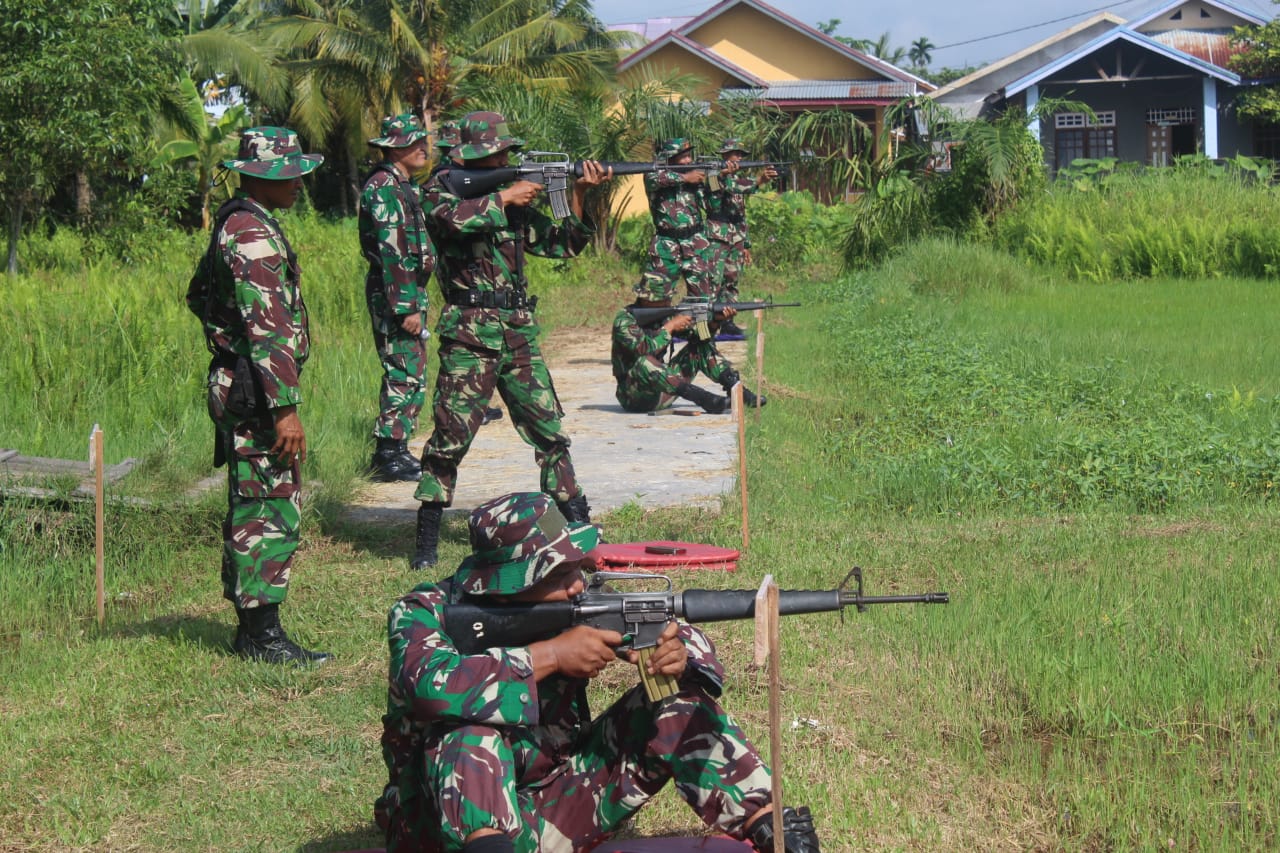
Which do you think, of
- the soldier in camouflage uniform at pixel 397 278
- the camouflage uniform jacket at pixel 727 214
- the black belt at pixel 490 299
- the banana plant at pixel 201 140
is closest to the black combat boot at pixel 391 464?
the soldier in camouflage uniform at pixel 397 278

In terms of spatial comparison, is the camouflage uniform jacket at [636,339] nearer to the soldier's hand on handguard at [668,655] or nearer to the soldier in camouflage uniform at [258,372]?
the soldier in camouflage uniform at [258,372]

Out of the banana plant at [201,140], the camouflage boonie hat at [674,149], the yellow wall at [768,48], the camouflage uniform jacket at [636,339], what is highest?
the yellow wall at [768,48]

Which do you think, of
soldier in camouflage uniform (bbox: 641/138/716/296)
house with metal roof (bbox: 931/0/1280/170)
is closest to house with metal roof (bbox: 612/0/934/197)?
house with metal roof (bbox: 931/0/1280/170)

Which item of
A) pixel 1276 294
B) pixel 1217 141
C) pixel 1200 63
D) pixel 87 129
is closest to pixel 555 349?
pixel 87 129

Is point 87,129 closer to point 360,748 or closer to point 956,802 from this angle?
point 360,748

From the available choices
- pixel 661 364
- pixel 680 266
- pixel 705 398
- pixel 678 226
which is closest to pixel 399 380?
pixel 661 364

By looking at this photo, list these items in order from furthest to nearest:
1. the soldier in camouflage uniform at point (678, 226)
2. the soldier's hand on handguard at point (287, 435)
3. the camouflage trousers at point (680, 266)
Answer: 1. the soldier in camouflage uniform at point (678, 226)
2. the camouflage trousers at point (680, 266)
3. the soldier's hand on handguard at point (287, 435)

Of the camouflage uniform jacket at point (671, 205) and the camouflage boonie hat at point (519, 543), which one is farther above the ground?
the camouflage uniform jacket at point (671, 205)

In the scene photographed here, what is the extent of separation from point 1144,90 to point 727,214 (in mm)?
23918

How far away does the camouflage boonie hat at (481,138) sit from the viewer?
7137mm

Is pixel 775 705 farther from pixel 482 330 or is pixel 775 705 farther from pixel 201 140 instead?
pixel 201 140

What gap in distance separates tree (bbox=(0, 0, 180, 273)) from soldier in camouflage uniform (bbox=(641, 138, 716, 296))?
5688 millimetres

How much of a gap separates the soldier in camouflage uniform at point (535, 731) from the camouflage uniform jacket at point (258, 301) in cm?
195

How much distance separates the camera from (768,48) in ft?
126
